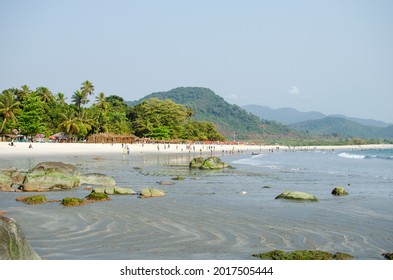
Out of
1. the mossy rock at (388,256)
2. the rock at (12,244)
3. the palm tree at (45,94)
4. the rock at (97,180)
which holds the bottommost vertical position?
the mossy rock at (388,256)

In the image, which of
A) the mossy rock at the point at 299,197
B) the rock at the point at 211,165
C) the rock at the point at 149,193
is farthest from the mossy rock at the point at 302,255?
the rock at the point at 211,165

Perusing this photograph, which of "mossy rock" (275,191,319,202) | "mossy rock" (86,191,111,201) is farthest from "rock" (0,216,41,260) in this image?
"mossy rock" (275,191,319,202)

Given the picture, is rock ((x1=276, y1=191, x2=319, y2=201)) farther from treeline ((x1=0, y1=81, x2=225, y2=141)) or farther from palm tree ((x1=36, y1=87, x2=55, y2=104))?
palm tree ((x1=36, y1=87, x2=55, y2=104))

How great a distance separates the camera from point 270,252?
10102 millimetres

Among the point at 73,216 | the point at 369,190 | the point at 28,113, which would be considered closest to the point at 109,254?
the point at 73,216

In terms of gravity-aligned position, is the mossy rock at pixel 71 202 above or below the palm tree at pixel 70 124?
below

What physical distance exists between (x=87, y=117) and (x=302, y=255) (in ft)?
300

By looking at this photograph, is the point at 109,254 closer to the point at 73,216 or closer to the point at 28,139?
the point at 73,216

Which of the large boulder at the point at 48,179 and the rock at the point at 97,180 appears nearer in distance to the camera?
the large boulder at the point at 48,179

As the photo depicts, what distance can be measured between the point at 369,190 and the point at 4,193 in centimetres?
→ 1998

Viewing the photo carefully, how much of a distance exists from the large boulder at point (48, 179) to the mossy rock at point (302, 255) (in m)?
14.2

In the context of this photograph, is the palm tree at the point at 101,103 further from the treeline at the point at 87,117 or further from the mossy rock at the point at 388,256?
the mossy rock at the point at 388,256

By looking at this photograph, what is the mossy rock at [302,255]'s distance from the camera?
9.70 metres

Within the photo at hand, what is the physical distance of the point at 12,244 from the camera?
304 inches
